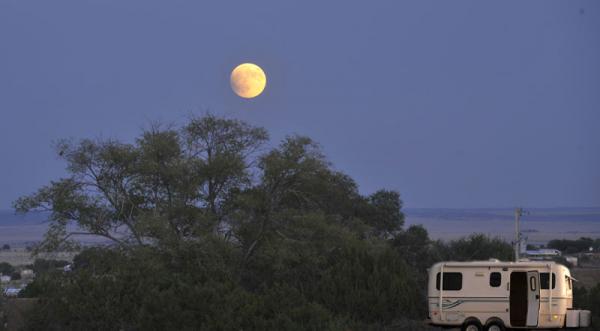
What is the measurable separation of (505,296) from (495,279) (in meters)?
0.56

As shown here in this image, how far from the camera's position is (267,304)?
32.6 metres

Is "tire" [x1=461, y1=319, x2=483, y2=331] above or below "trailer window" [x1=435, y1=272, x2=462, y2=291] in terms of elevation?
below

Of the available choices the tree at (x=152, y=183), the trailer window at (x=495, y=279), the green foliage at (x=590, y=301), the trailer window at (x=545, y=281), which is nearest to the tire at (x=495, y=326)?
the trailer window at (x=495, y=279)

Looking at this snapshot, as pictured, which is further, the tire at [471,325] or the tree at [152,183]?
the tree at [152,183]

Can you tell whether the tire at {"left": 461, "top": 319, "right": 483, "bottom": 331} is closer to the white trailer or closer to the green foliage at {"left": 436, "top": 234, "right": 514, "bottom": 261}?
the white trailer

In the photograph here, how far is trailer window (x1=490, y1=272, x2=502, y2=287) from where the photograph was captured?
91.1 feet

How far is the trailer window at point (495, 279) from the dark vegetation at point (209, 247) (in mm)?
4986

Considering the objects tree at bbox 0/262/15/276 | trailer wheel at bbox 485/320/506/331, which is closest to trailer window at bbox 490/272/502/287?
trailer wheel at bbox 485/320/506/331

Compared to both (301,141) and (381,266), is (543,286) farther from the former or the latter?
(301,141)

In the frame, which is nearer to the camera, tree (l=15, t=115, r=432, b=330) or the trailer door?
the trailer door

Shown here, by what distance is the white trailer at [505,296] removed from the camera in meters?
27.7

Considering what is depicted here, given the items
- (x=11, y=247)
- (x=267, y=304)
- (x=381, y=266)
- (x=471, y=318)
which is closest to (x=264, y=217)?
(x=381, y=266)

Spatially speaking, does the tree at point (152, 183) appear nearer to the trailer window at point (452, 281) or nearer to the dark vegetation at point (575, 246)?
the trailer window at point (452, 281)

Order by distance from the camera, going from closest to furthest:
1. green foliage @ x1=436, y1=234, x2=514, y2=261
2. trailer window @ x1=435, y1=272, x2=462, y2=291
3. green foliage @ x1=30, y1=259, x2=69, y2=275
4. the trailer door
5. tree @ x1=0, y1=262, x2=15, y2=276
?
1. the trailer door
2. trailer window @ x1=435, y1=272, x2=462, y2=291
3. green foliage @ x1=30, y1=259, x2=69, y2=275
4. green foliage @ x1=436, y1=234, x2=514, y2=261
5. tree @ x1=0, y1=262, x2=15, y2=276
